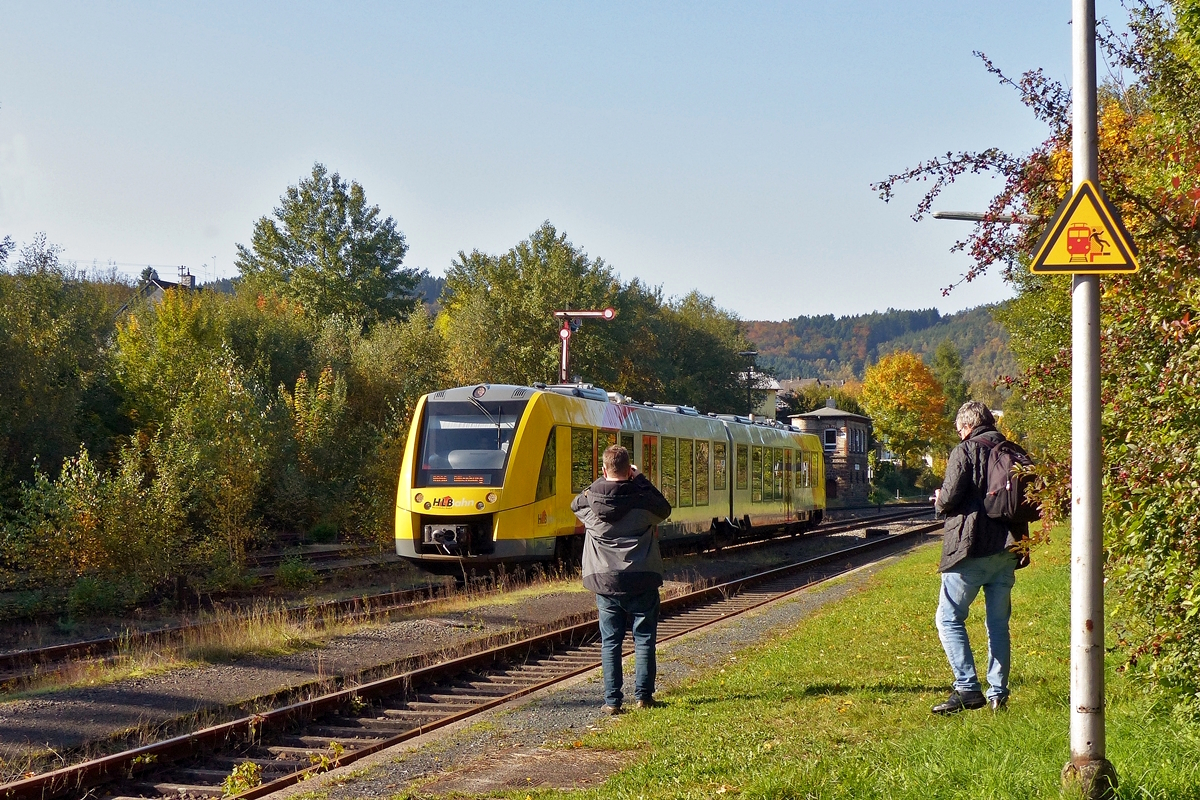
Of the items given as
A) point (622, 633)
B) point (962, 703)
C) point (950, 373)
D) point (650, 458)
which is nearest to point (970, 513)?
point (962, 703)

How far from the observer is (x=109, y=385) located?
107 ft

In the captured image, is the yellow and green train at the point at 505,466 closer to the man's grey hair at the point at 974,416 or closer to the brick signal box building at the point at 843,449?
the man's grey hair at the point at 974,416

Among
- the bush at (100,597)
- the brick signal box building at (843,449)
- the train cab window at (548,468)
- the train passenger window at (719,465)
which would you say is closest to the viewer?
the bush at (100,597)

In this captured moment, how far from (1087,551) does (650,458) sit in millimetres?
16860

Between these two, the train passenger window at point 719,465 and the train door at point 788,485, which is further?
the train door at point 788,485

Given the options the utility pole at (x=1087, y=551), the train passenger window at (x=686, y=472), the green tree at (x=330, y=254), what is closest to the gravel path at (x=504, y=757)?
the utility pole at (x=1087, y=551)

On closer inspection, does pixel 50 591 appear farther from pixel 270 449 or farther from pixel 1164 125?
pixel 1164 125

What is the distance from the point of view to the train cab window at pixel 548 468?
18.0 metres

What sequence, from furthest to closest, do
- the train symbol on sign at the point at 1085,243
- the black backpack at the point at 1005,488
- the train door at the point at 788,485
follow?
the train door at the point at 788,485, the black backpack at the point at 1005,488, the train symbol on sign at the point at 1085,243

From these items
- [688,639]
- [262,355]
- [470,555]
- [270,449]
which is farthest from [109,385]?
[688,639]

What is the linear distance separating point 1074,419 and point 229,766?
19.1 ft

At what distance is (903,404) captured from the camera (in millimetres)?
80500

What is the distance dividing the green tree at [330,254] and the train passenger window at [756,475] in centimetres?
3773

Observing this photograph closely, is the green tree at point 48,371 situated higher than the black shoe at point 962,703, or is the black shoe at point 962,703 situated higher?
the green tree at point 48,371
